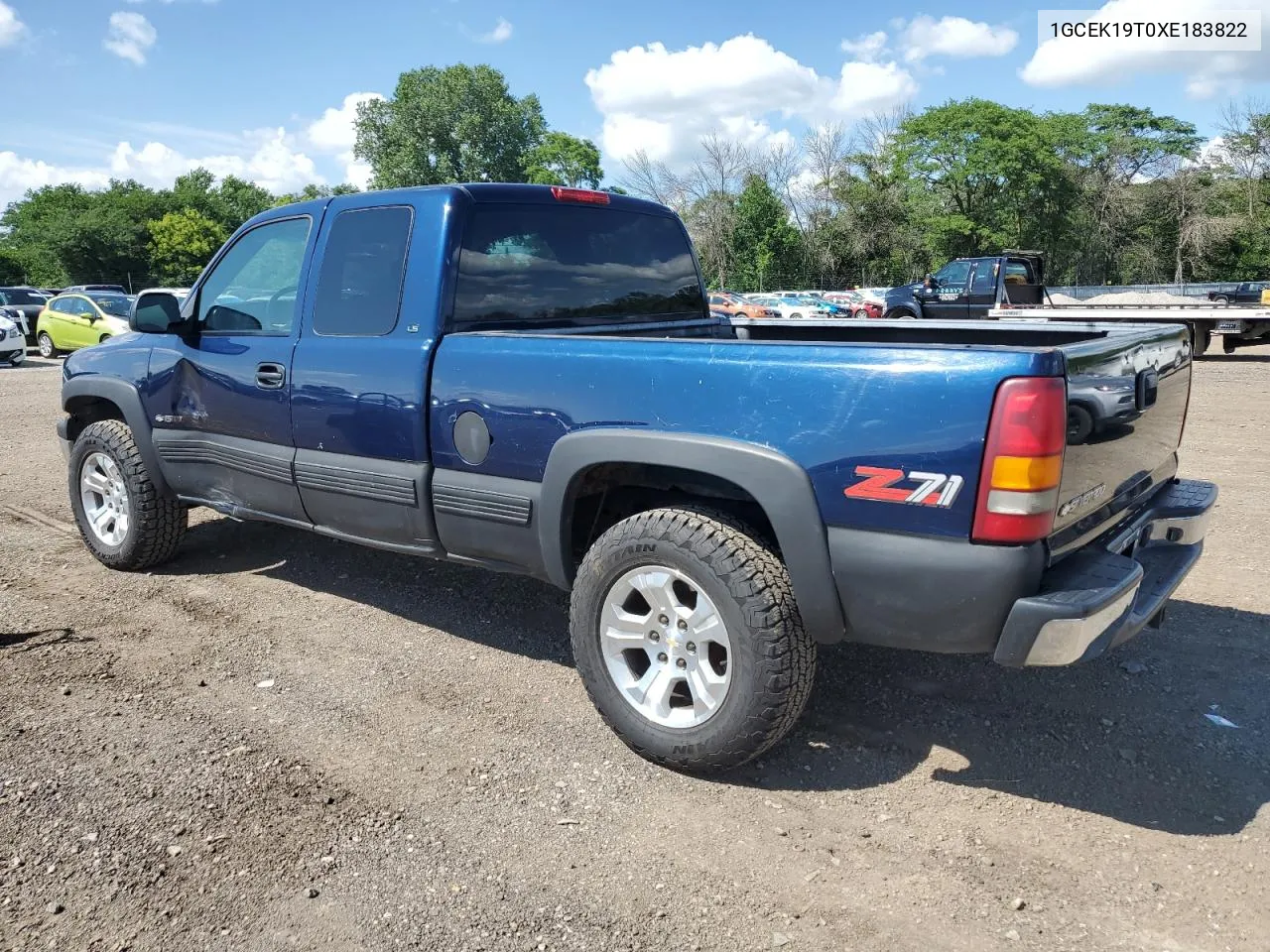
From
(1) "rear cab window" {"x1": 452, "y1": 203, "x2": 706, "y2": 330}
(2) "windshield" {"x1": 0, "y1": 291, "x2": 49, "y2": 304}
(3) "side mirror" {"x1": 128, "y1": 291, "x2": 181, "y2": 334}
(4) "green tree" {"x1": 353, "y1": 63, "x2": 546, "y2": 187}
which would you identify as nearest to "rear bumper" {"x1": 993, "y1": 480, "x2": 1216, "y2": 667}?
(1) "rear cab window" {"x1": 452, "y1": 203, "x2": 706, "y2": 330}

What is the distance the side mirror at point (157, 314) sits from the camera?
461 cm

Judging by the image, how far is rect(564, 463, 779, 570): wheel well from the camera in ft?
10.0

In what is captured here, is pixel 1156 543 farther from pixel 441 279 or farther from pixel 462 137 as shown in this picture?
pixel 462 137

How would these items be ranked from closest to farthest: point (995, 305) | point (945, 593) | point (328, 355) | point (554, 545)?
point (945, 593) → point (554, 545) → point (328, 355) → point (995, 305)

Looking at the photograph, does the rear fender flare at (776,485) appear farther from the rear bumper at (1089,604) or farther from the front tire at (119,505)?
the front tire at (119,505)

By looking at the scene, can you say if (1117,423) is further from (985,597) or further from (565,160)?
(565,160)

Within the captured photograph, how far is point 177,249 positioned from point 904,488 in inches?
2583

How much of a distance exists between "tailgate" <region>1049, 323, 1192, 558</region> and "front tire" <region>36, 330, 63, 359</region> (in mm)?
22816

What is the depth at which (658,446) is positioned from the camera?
2.94m

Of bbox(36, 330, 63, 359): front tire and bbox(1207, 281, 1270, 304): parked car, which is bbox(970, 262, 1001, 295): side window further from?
bbox(36, 330, 63, 359): front tire

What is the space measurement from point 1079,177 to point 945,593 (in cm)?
4631

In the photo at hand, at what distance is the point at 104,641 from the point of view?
167 inches

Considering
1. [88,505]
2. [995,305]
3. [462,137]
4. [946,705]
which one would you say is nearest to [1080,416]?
[946,705]

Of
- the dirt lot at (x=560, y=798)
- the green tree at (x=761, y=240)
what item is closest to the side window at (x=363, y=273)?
the dirt lot at (x=560, y=798)
